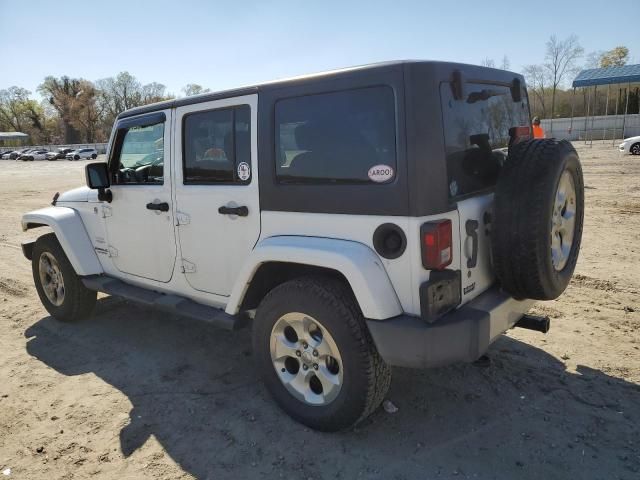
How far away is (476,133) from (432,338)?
127 cm

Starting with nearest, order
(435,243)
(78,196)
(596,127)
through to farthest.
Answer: (435,243) < (78,196) < (596,127)

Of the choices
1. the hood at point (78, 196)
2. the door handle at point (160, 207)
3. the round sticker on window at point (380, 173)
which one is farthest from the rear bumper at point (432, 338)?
the hood at point (78, 196)

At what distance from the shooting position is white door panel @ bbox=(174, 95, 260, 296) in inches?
125

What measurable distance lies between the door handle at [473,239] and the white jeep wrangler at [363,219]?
1cm

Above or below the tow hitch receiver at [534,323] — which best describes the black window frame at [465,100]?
above

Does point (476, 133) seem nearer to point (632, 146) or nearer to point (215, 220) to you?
point (215, 220)

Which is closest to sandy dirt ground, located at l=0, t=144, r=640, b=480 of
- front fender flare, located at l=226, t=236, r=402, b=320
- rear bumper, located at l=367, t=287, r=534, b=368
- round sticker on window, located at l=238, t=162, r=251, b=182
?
rear bumper, located at l=367, t=287, r=534, b=368

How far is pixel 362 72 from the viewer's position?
2.57m

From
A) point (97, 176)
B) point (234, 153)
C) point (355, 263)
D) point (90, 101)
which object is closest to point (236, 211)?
point (234, 153)

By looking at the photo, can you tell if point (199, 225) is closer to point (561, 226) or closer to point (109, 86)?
point (561, 226)

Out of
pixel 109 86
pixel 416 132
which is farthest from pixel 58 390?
pixel 109 86

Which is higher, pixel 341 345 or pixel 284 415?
pixel 341 345

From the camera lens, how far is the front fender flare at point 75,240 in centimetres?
454

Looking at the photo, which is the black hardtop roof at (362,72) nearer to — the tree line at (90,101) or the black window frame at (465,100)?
the black window frame at (465,100)
